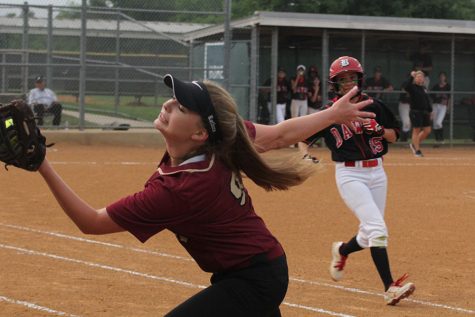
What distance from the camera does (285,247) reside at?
10.3m

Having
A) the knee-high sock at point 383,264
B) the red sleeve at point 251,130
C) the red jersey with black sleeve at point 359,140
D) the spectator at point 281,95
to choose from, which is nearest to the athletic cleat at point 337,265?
the knee-high sock at point 383,264

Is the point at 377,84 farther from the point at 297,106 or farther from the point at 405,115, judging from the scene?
the point at 297,106

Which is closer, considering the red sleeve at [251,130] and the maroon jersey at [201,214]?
the maroon jersey at [201,214]

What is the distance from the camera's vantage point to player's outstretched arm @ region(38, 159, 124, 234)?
13.3ft

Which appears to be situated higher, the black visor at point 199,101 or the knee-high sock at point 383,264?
the black visor at point 199,101

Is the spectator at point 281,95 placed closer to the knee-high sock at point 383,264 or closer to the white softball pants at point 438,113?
the white softball pants at point 438,113

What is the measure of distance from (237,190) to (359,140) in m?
4.11

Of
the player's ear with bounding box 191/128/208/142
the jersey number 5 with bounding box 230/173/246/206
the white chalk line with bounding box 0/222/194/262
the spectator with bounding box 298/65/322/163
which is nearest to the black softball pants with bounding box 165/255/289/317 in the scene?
the jersey number 5 with bounding box 230/173/246/206

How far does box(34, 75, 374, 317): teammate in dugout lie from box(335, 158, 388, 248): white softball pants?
3.78 m

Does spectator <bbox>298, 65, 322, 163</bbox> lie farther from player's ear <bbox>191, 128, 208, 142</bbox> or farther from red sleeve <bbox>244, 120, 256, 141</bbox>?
player's ear <bbox>191, 128, 208, 142</bbox>

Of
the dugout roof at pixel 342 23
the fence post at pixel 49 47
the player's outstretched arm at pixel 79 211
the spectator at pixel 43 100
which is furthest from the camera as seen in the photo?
the dugout roof at pixel 342 23

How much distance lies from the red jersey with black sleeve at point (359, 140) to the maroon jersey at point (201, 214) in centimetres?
402

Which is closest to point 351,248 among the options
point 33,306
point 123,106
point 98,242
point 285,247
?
point 285,247

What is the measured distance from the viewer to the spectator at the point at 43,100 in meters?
21.9
